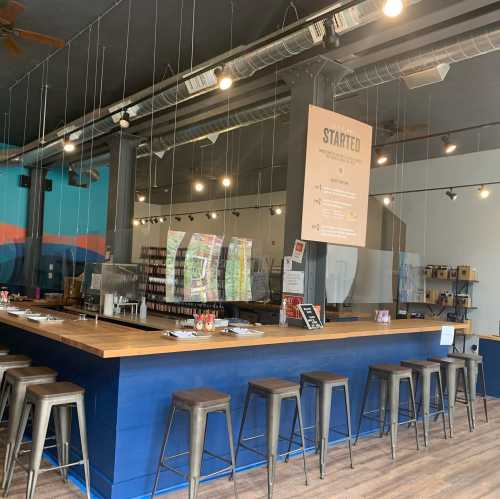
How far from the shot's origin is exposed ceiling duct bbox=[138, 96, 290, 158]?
220 inches

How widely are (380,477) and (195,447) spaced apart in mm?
1482

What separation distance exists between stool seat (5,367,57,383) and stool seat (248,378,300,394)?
50.4 inches

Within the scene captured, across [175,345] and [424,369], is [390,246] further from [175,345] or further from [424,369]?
[175,345]

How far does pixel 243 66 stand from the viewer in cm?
437

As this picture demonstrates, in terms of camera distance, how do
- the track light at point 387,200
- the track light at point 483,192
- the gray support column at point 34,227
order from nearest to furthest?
the track light at point 483,192, the track light at point 387,200, the gray support column at point 34,227

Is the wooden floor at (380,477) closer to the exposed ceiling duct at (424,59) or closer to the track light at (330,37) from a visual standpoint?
the track light at (330,37)

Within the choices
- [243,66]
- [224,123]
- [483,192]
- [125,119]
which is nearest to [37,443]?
[243,66]

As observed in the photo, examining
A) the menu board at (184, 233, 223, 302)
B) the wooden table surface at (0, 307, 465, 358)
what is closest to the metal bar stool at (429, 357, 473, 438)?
the wooden table surface at (0, 307, 465, 358)

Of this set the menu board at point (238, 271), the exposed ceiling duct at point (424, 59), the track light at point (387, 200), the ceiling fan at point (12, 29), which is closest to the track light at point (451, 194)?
the track light at point (387, 200)

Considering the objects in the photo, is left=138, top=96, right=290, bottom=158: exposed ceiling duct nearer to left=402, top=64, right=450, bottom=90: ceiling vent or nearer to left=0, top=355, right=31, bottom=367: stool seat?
left=402, top=64, right=450, bottom=90: ceiling vent

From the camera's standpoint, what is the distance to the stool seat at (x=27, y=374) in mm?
2990

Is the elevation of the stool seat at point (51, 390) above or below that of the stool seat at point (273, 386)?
above

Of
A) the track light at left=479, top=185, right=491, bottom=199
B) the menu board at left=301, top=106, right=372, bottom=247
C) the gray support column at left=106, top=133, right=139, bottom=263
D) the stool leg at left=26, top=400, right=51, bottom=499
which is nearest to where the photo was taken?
the stool leg at left=26, top=400, right=51, bottom=499

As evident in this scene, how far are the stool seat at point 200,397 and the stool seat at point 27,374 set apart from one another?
0.86m
